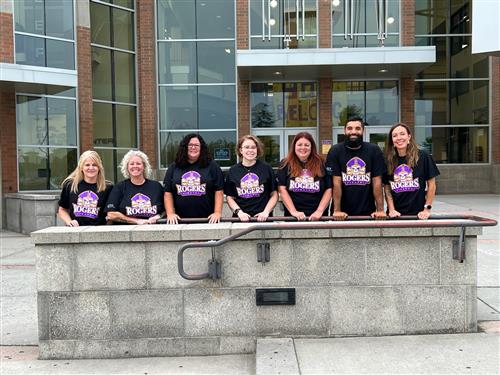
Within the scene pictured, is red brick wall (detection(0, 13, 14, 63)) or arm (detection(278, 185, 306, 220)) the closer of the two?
arm (detection(278, 185, 306, 220))

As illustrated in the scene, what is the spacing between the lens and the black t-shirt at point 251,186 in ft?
15.3

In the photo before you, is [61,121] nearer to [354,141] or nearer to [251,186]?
[251,186]

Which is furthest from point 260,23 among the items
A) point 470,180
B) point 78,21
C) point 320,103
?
point 470,180

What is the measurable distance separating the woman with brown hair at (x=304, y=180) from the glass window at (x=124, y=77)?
12272 mm

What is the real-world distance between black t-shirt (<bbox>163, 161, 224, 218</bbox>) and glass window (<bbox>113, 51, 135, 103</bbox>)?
11.9 m

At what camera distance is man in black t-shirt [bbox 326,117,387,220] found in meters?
4.54

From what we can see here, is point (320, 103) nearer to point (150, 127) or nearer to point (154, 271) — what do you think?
point (150, 127)

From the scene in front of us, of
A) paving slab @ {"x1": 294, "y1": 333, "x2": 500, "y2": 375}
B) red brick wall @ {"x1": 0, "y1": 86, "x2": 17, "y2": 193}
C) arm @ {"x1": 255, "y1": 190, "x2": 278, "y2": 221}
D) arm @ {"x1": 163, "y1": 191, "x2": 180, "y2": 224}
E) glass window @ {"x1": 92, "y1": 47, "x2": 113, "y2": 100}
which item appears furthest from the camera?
glass window @ {"x1": 92, "y1": 47, "x2": 113, "y2": 100}

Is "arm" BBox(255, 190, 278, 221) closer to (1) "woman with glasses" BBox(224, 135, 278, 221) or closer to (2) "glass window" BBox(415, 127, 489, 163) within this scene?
(1) "woman with glasses" BBox(224, 135, 278, 221)

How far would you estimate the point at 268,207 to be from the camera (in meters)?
4.61

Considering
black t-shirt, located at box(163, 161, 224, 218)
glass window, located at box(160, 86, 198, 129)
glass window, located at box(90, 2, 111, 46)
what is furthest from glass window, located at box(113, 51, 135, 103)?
black t-shirt, located at box(163, 161, 224, 218)

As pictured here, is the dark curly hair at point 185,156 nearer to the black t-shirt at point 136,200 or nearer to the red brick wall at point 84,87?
the black t-shirt at point 136,200

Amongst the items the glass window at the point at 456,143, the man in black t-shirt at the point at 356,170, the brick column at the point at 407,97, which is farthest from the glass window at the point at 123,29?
the man in black t-shirt at the point at 356,170

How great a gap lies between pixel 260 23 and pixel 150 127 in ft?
16.6
